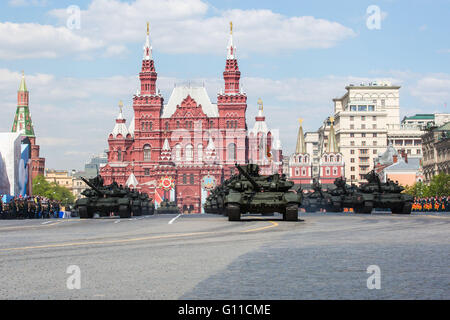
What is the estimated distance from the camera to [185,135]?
133 metres

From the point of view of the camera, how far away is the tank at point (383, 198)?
126 ft

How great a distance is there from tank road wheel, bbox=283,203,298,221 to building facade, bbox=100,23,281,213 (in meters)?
101

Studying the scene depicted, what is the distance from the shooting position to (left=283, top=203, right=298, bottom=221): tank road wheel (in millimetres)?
25734

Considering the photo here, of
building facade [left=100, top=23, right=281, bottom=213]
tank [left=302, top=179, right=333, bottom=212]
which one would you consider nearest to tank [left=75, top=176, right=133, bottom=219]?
tank [left=302, top=179, right=333, bottom=212]

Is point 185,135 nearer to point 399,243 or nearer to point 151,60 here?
point 151,60

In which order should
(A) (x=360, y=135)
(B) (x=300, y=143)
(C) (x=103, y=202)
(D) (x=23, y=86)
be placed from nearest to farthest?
(C) (x=103, y=202) < (B) (x=300, y=143) < (A) (x=360, y=135) < (D) (x=23, y=86)

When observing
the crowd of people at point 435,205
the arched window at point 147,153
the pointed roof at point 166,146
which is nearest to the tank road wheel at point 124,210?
the crowd of people at point 435,205

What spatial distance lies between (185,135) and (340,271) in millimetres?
124375

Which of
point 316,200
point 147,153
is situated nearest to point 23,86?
point 147,153

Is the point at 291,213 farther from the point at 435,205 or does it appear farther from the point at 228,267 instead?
the point at 435,205

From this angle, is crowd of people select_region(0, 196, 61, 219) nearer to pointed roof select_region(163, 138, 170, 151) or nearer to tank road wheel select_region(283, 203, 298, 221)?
tank road wheel select_region(283, 203, 298, 221)

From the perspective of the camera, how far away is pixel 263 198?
25734 mm

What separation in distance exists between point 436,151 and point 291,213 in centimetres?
8877
